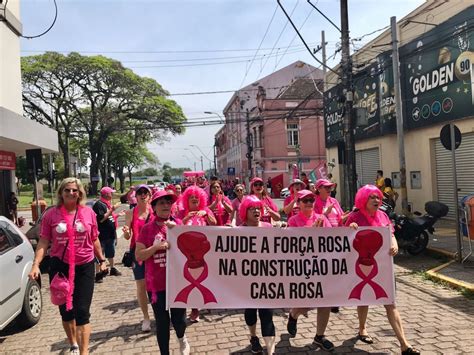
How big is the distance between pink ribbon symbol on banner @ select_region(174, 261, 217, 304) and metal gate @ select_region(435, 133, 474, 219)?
10.2 metres

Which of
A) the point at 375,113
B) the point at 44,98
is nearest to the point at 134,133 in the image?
the point at 44,98

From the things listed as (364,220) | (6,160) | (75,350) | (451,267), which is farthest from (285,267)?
(6,160)

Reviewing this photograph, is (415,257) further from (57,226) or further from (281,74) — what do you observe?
(281,74)

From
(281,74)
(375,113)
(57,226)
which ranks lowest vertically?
(57,226)

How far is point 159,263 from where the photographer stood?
12.2 feet

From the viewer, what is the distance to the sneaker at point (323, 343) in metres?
4.13

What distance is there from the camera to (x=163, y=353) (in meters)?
3.60

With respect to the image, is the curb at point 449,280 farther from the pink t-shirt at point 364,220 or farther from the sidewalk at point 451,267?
the pink t-shirt at point 364,220

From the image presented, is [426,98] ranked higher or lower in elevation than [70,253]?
→ higher

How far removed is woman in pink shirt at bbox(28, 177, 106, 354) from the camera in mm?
3822

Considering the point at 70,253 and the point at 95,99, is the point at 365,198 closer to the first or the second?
the point at 70,253

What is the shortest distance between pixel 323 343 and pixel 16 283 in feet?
12.1

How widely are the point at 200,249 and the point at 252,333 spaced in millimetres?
1004

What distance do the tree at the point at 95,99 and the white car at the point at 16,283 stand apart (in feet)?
91.6
